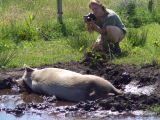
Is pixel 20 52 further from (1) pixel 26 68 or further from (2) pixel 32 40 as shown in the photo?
(1) pixel 26 68

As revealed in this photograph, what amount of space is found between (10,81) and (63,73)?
1.45m

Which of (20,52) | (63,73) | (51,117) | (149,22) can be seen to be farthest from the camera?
(149,22)

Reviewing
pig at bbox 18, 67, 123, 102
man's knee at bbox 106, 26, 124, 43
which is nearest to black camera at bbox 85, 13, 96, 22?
man's knee at bbox 106, 26, 124, 43

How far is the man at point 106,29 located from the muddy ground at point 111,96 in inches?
28.0

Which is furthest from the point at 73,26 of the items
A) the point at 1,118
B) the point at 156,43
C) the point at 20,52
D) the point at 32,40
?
the point at 1,118

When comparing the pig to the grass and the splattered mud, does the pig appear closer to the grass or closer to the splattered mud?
the splattered mud

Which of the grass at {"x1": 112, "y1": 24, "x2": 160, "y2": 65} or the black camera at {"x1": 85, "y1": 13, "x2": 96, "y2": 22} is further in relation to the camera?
the black camera at {"x1": 85, "y1": 13, "x2": 96, "y2": 22}

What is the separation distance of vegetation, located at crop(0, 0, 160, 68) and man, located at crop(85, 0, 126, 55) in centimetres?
35

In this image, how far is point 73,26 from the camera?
14539 mm

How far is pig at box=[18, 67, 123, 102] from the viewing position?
8891 millimetres

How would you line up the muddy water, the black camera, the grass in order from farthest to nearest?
the black camera
the grass
the muddy water

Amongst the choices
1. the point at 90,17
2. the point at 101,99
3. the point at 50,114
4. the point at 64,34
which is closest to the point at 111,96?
the point at 101,99

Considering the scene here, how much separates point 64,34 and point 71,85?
5256mm

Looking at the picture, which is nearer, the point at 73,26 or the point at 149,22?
the point at 73,26
